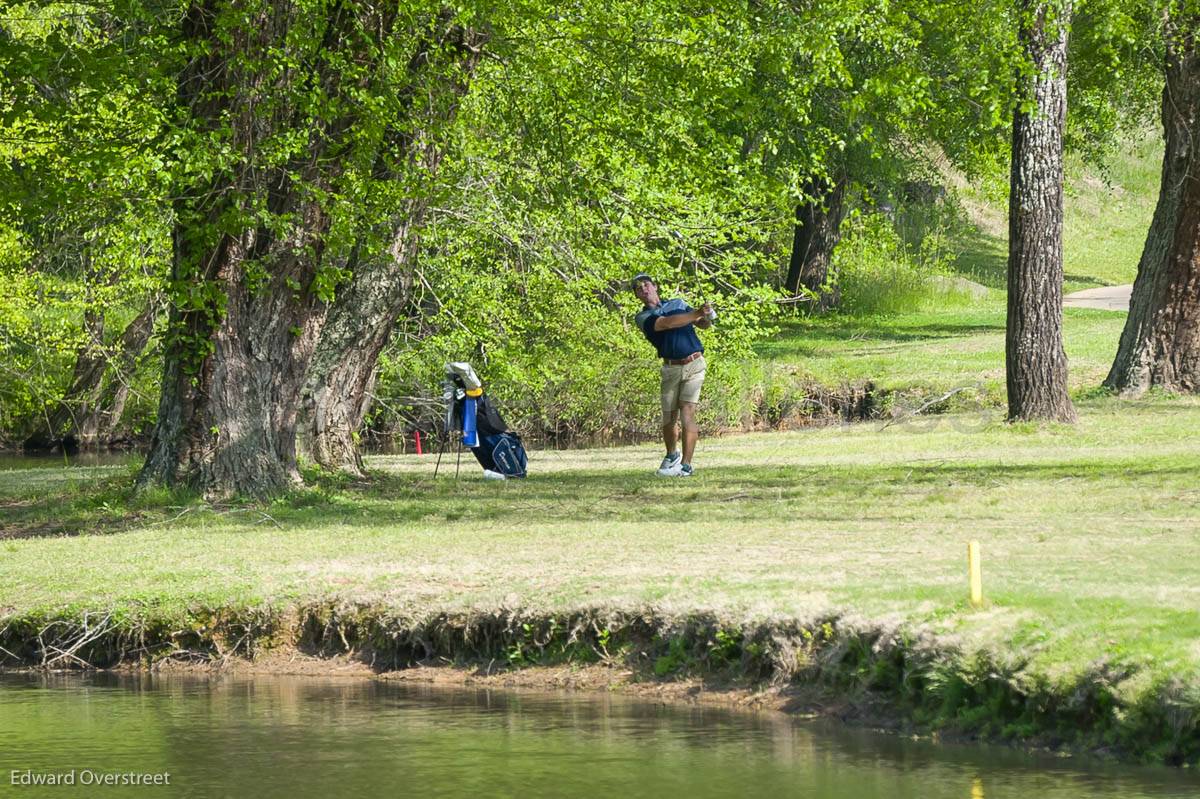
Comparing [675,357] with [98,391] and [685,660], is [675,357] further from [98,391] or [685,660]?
[98,391]

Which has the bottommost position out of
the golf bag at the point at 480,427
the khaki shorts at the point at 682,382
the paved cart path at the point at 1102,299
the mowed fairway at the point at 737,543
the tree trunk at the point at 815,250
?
the mowed fairway at the point at 737,543

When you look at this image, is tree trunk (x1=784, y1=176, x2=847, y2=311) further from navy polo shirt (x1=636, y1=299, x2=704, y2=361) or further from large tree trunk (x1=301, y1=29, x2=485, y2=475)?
navy polo shirt (x1=636, y1=299, x2=704, y2=361)

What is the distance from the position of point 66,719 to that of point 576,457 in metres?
13.7

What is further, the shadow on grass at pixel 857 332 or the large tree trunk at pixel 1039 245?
the shadow on grass at pixel 857 332

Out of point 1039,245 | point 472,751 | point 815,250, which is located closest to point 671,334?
point 1039,245

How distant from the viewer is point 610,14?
1678 cm

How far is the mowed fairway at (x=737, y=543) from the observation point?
870cm

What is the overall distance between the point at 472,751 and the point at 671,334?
31.1ft

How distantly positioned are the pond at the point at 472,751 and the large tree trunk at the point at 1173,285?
16.8m

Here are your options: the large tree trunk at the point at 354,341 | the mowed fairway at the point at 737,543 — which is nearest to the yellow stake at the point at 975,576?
the mowed fairway at the point at 737,543

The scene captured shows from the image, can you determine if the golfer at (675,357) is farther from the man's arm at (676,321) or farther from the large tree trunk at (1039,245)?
the large tree trunk at (1039,245)

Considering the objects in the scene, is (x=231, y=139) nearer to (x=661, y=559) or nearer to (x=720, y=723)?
(x=661, y=559)

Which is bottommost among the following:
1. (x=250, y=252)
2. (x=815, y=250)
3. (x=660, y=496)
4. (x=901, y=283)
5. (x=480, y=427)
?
(x=660, y=496)

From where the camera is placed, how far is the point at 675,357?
1719 centimetres
